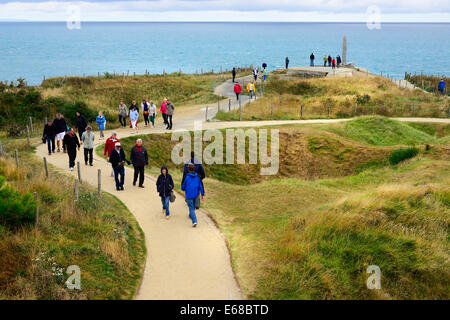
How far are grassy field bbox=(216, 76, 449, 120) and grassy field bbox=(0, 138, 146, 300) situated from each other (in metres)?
19.2

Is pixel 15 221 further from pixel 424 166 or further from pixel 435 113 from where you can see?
pixel 435 113

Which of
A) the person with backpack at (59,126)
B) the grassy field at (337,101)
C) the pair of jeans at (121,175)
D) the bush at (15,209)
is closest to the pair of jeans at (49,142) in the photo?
the person with backpack at (59,126)

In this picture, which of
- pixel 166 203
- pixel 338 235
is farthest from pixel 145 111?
pixel 338 235

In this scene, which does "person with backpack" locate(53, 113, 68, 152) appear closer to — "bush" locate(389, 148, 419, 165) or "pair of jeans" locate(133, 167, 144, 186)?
"pair of jeans" locate(133, 167, 144, 186)

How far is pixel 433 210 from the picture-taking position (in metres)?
13.3

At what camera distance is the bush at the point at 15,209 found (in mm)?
10125

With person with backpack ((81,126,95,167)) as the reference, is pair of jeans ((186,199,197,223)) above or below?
below

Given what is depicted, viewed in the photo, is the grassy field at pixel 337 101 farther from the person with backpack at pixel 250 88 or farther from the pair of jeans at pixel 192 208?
the pair of jeans at pixel 192 208

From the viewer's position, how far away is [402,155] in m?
23.2

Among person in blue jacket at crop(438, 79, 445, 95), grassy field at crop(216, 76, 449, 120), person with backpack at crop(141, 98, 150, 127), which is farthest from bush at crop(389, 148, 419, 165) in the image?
person in blue jacket at crop(438, 79, 445, 95)

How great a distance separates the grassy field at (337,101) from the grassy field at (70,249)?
19.2 m

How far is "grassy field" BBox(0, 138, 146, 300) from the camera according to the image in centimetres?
868

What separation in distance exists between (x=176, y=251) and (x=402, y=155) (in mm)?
16120

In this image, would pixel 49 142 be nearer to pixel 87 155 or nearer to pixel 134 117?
pixel 87 155
